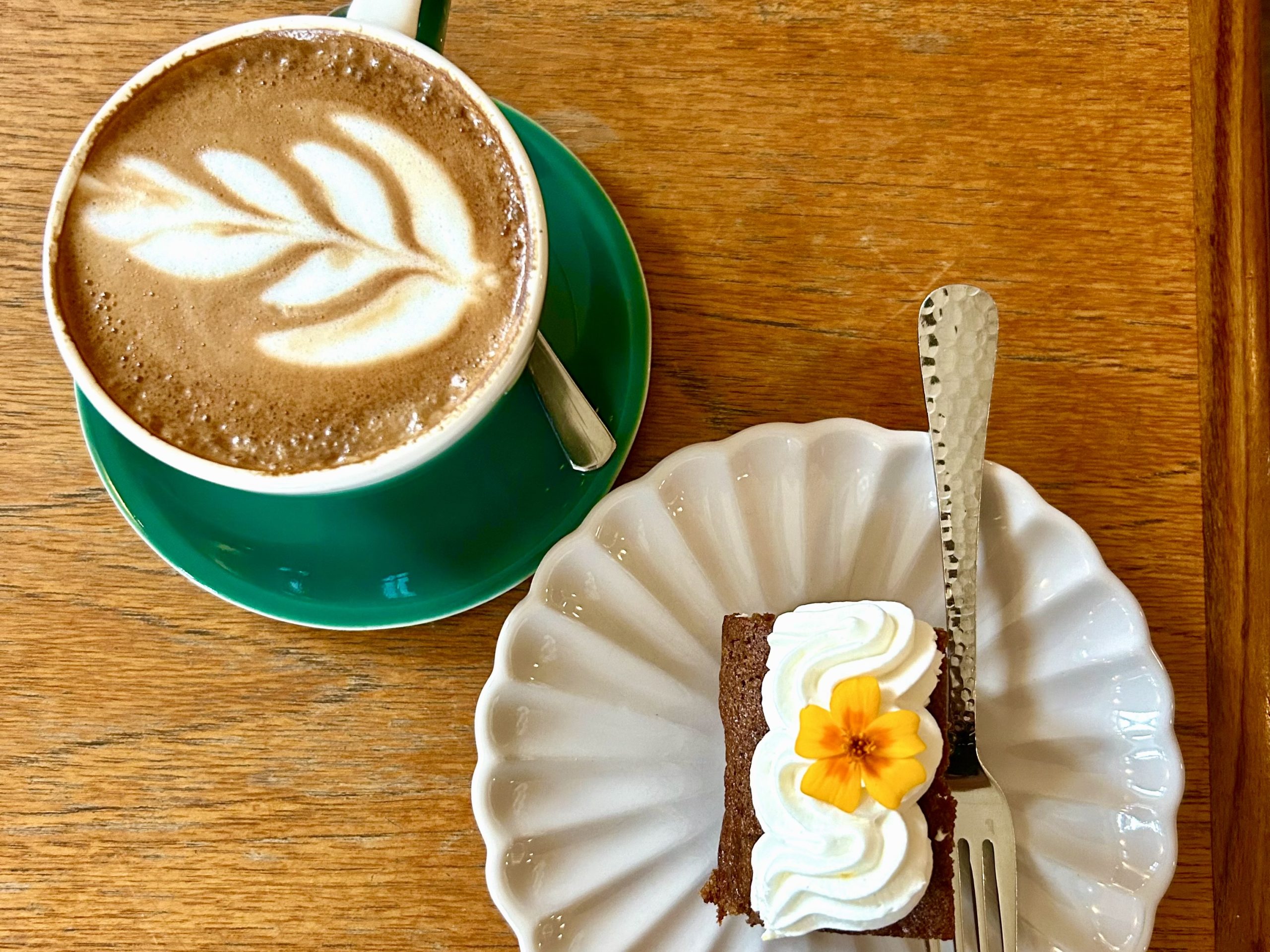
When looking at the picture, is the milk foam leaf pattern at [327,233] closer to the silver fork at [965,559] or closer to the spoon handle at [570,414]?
the spoon handle at [570,414]

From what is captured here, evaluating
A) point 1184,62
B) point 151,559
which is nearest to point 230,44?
point 151,559

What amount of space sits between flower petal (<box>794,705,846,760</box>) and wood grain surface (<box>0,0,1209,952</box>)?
1.12ft

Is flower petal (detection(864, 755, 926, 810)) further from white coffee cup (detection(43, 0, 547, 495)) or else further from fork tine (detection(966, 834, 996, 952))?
white coffee cup (detection(43, 0, 547, 495))

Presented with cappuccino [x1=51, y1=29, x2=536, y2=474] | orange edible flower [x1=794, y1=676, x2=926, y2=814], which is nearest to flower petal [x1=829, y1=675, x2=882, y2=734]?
orange edible flower [x1=794, y1=676, x2=926, y2=814]

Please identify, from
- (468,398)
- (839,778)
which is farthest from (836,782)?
(468,398)

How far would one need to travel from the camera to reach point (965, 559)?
925 mm

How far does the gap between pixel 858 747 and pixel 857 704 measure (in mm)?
38

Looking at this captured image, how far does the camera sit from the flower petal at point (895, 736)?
2.73 feet

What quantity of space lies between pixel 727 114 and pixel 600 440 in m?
0.43

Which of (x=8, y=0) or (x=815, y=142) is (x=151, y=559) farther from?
(x=815, y=142)

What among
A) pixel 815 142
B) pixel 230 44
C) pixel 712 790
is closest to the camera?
pixel 230 44

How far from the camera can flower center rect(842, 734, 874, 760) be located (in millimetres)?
840

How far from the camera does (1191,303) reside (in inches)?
41.8

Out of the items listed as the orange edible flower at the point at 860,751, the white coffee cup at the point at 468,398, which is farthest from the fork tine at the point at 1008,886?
the white coffee cup at the point at 468,398
